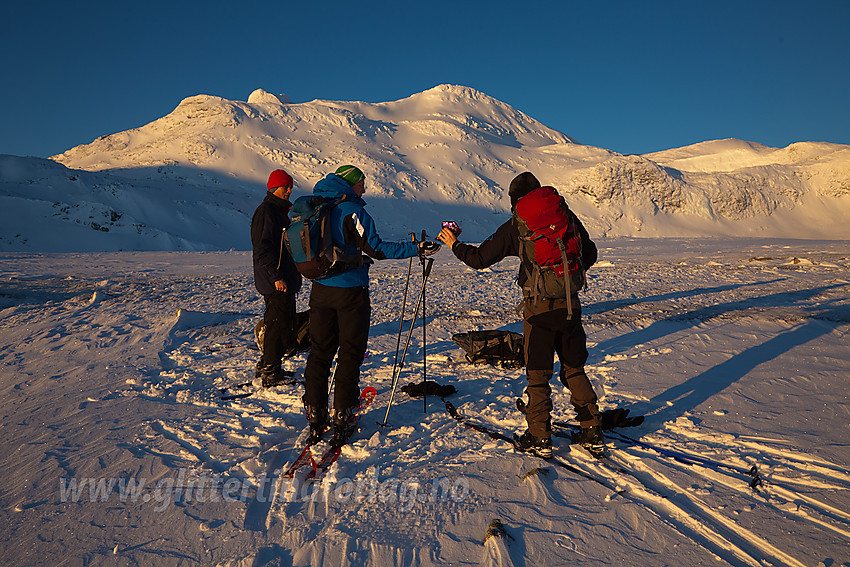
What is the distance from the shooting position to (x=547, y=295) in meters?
3.41

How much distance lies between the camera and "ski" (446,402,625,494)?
10.3ft

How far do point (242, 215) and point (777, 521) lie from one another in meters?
41.9

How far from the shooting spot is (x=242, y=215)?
39.9 m

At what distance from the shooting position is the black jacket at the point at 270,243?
16.2ft

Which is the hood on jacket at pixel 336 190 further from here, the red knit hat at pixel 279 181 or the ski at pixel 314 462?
the ski at pixel 314 462

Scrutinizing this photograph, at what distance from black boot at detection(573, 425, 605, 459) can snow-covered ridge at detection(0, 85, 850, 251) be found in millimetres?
29365

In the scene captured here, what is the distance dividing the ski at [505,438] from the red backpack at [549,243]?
1.13 m

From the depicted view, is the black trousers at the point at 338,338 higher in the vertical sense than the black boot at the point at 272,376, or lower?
higher

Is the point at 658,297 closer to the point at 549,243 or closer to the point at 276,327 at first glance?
the point at 549,243

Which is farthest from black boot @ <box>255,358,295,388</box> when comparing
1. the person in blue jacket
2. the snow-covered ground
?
the person in blue jacket

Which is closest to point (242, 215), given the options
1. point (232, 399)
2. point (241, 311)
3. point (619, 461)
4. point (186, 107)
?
point (241, 311)

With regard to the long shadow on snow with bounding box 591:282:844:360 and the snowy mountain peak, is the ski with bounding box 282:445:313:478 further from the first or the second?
the snowy mountain peak

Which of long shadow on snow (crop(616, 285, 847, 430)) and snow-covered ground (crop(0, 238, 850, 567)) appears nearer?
snow-covered ground (crop(0, 238, 850, 567))

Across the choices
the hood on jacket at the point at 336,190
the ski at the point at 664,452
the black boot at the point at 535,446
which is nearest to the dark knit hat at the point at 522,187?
the hood on jacket at the point at 336,190
